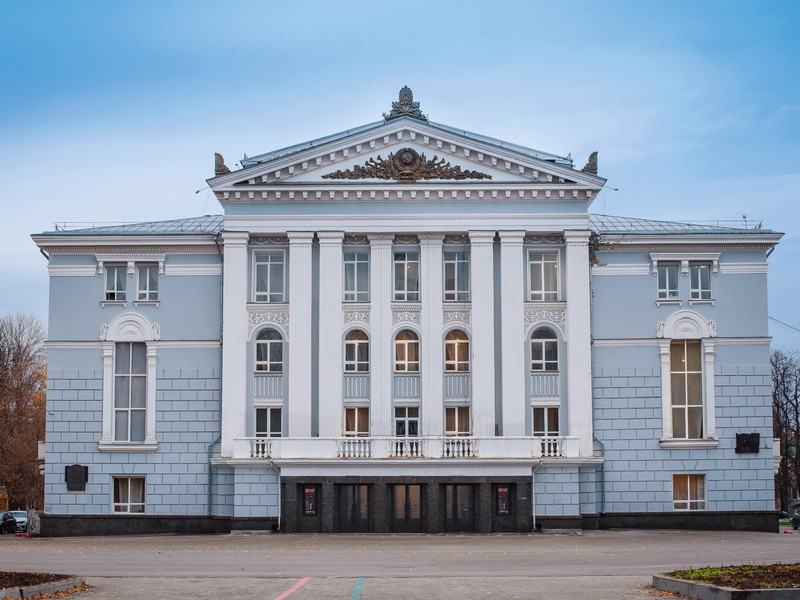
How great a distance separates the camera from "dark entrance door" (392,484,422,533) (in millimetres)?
47125

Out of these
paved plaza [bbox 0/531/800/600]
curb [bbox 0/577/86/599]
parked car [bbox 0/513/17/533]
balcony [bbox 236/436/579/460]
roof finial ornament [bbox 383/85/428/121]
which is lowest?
parked car [bbox 0/513/17/533]

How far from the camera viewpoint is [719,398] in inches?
1981

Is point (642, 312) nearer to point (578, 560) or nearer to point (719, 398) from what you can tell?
point (719, 398)

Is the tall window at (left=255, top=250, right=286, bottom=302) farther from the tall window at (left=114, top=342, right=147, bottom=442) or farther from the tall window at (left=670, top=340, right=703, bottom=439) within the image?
the tall window at (left=670, top=340, right=703, bottom=439)

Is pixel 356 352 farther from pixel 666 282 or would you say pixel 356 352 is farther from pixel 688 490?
pixel 688 490

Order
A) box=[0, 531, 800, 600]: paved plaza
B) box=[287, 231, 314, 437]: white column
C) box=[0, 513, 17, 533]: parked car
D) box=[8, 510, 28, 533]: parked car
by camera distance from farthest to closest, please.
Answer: box=[8, 510, 28, 533]: parked car, box=[0, 513, 17, 533]: parked car, box=[287, 231, 314, 437]: white column, box=[0, 531, 800, 600]: paved plaza

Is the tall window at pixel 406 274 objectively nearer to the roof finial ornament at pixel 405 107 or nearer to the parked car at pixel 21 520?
the roof finial ornament at pixel 405 107

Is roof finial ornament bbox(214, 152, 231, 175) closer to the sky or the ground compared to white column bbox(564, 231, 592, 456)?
closer to the sky

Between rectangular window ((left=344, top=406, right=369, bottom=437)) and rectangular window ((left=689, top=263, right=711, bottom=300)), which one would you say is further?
rectangular window ((left=689, top=263, right=711, bottom=300))

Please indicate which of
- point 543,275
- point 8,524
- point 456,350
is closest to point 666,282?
point 543,275

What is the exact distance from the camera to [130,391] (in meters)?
50.6

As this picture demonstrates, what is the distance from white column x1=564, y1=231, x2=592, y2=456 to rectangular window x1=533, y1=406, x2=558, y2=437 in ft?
2.85

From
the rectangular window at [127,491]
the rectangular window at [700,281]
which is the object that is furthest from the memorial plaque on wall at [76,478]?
the rectangular window at [700,281]

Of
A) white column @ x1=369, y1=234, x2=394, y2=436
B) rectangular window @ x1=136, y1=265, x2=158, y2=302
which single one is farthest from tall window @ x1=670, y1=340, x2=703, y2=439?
rectangular window @ x1=136, y1=265, x2=158, y2=302
